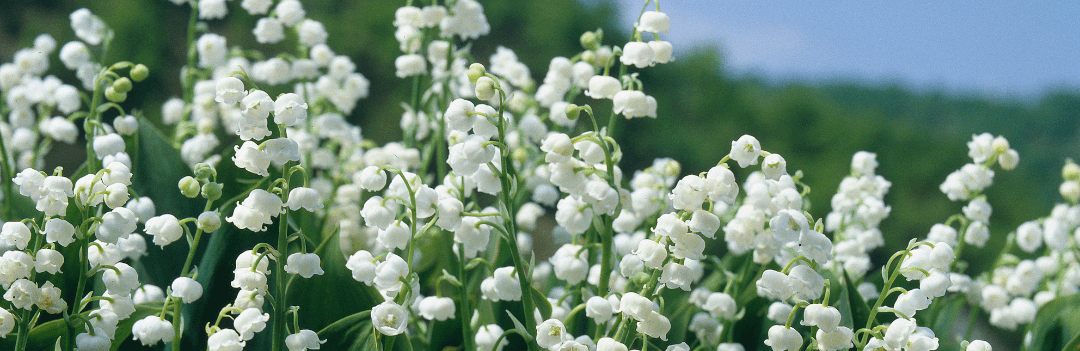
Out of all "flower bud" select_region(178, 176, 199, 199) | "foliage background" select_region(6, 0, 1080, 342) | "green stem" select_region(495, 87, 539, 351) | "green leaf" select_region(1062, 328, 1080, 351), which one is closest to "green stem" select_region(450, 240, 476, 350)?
"green stem" select_region(495, 87, 539, 351)

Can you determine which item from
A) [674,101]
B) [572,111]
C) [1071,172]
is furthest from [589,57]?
[674,101]

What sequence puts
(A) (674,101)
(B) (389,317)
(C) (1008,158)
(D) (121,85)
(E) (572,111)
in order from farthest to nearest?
(A) (674,101)
(C) (1008,158)
(D) (121,85)
(E) (572,111)
(B) (389,317)

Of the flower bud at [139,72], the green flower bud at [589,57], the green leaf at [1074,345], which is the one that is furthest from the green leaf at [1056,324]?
the flower bud at [139,72]

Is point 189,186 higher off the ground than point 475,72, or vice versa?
point 475,72

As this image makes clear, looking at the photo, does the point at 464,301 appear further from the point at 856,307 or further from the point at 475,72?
the point at 856,307

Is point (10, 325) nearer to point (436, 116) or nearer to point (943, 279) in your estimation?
point (436, 116)

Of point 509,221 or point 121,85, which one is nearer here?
point 509,221

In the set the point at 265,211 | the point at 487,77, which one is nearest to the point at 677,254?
the point at 487,77

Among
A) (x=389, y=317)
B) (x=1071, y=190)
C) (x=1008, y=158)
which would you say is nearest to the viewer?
(x=389, y=317)

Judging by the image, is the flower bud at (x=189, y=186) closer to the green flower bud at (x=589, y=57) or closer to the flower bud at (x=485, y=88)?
the flower bud at (x=485, y=88)
